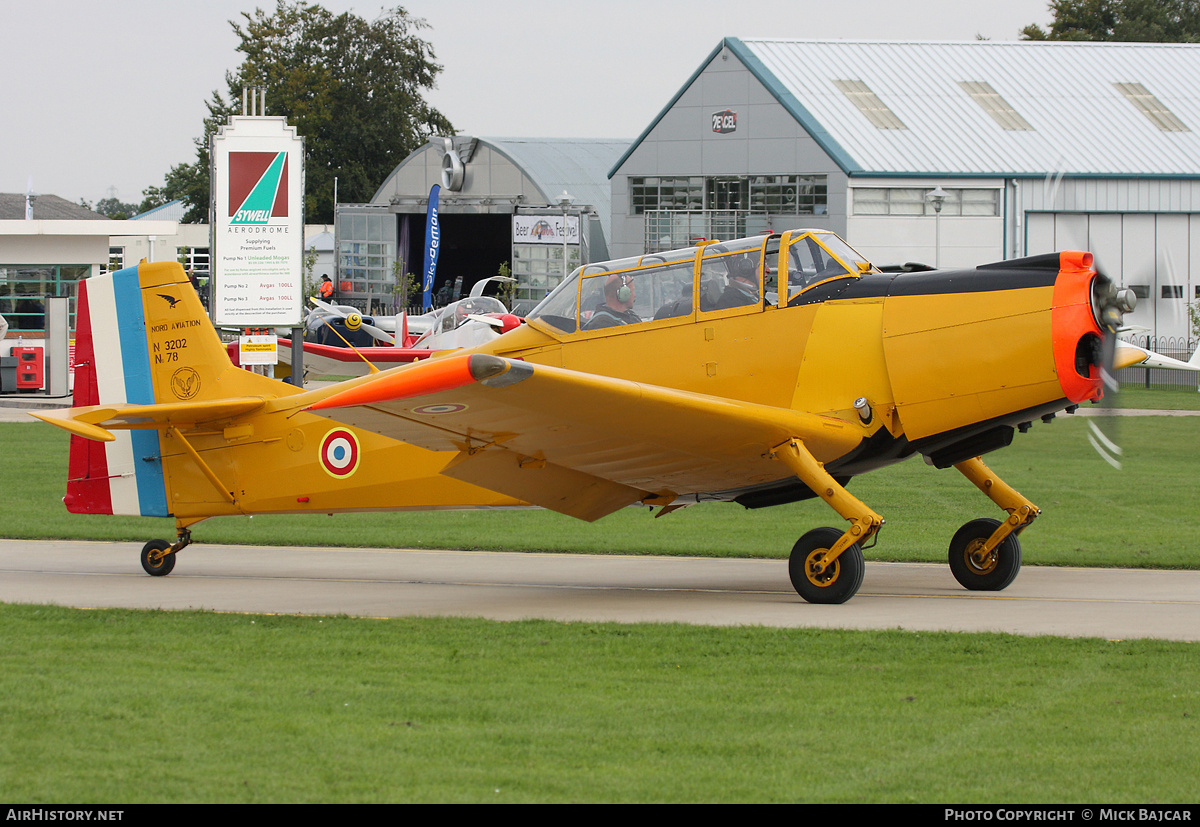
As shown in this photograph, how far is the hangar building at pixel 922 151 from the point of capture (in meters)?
45.8

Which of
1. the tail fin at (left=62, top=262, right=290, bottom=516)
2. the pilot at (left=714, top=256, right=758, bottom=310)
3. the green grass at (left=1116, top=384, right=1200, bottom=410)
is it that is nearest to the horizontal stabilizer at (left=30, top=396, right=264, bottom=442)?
the tail fin at (left=62, top=262, right=290, bottom=516)

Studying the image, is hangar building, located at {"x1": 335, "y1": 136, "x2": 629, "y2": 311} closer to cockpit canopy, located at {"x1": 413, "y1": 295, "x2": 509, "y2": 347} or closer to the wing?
cockpit canopy, located at {"x1": 413, "y1": 295, "x2": 509, "y2": 347}

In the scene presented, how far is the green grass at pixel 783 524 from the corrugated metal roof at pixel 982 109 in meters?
28.2

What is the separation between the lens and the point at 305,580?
11.7 m

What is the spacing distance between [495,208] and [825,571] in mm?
51585

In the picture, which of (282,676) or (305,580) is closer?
(282,676)

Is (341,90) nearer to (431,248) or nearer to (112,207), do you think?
(431,248)

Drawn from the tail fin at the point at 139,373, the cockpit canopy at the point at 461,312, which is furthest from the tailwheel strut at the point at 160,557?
the cockpit canopy at the point at 461,312

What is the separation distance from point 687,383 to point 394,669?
3.67 meters

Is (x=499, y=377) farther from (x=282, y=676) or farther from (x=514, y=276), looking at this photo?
(x=514, y=276)

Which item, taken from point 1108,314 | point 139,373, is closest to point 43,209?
point 139,373

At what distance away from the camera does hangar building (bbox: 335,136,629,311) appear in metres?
57.2
